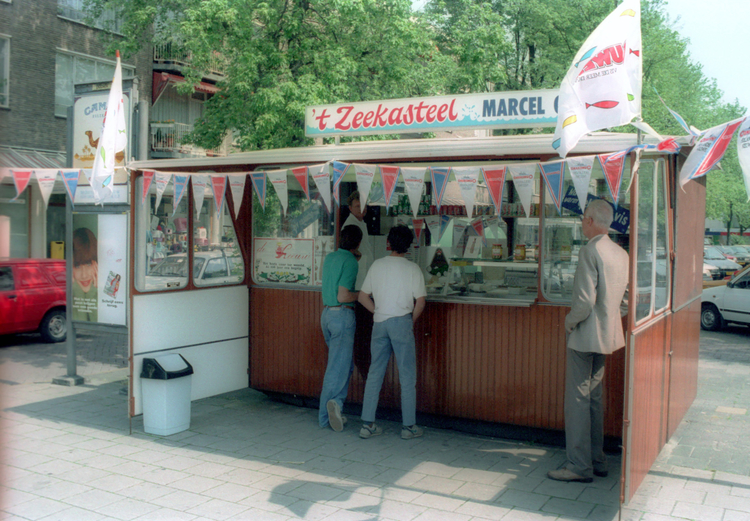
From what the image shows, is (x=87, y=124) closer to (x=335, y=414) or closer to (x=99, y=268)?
(x=99, y=268)

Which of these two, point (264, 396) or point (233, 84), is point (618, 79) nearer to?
point (264, 396)

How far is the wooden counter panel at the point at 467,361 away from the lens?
19.4ft

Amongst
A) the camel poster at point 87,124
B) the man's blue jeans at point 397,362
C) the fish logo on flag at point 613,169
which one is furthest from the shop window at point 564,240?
the camel poster at point 87,124

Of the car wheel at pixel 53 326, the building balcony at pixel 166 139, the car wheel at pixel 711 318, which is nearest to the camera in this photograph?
the car wheel at pixel 53 326

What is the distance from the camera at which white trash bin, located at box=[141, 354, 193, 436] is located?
620 cm

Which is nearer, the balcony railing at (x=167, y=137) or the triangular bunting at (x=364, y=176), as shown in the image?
the triangular bunting at (x=364, y=176)

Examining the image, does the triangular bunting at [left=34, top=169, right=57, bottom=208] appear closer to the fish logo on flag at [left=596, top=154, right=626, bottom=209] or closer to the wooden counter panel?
the wooden counter panel

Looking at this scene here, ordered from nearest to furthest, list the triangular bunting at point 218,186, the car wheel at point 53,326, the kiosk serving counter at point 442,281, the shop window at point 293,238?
the kiosk serving counter at point 442,281 < the triangular bunting at point 218,186 < the shop window at point 293,238 < the car wheel at point 53,326

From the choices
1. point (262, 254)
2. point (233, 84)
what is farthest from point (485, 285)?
point (233, 84)

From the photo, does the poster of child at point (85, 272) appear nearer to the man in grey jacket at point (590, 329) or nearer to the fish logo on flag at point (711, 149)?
the man in grey jacket at point (590, 329)

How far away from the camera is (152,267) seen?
22.2 ft

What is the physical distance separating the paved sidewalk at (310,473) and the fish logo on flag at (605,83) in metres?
2.65

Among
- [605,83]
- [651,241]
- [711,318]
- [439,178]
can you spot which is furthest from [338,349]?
[711,318]

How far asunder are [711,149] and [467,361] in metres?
2.95
